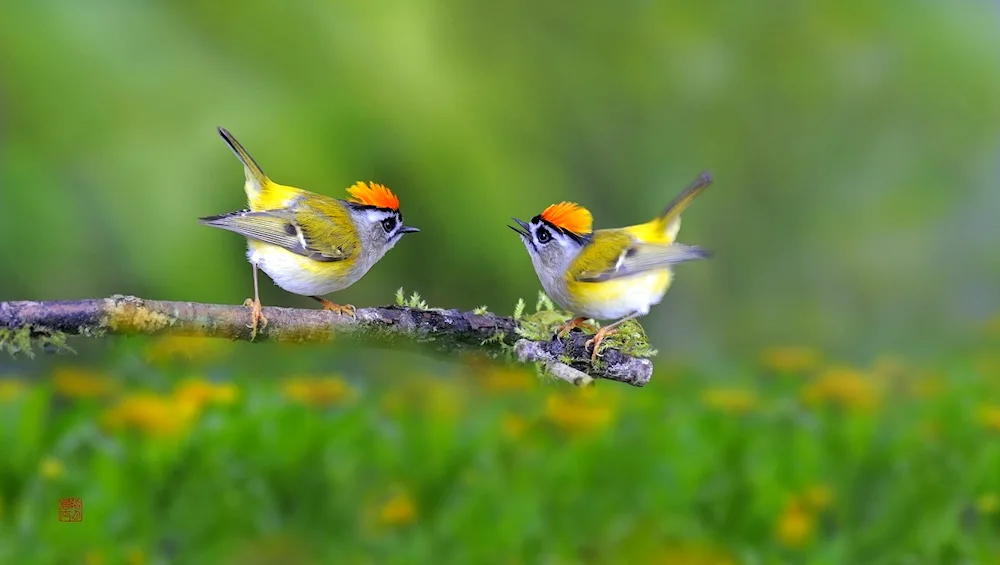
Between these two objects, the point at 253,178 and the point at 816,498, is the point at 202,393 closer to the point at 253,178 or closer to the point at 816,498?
the point at 253,178

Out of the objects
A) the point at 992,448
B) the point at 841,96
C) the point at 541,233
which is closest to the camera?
the point at 541,233

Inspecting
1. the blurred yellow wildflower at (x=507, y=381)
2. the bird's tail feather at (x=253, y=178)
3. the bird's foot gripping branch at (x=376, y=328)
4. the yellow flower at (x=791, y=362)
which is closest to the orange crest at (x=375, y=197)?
the bird's tail feather at (x=253, y=178)

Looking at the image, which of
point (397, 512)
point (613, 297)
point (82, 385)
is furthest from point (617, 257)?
point (82, 385)

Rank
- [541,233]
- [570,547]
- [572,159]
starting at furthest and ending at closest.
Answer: [572,159] < [570,547] < [541,233]

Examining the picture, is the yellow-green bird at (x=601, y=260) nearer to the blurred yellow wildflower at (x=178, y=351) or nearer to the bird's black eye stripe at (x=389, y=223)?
the bird's black eye stripe at (x=389, y=223)

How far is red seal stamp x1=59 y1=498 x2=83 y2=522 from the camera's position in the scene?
2.17 meters

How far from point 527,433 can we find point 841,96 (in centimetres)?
278

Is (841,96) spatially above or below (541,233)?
above

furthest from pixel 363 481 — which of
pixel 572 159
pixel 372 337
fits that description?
pixel 572 159

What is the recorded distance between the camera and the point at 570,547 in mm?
2508

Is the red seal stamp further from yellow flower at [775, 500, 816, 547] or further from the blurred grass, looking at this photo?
yellow flower at [775, 500, 816, 547]

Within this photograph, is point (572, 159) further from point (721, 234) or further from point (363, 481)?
point (363, 481)

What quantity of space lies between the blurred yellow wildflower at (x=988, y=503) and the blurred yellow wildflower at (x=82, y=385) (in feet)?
8.02

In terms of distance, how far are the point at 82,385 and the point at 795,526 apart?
198 centimetres
